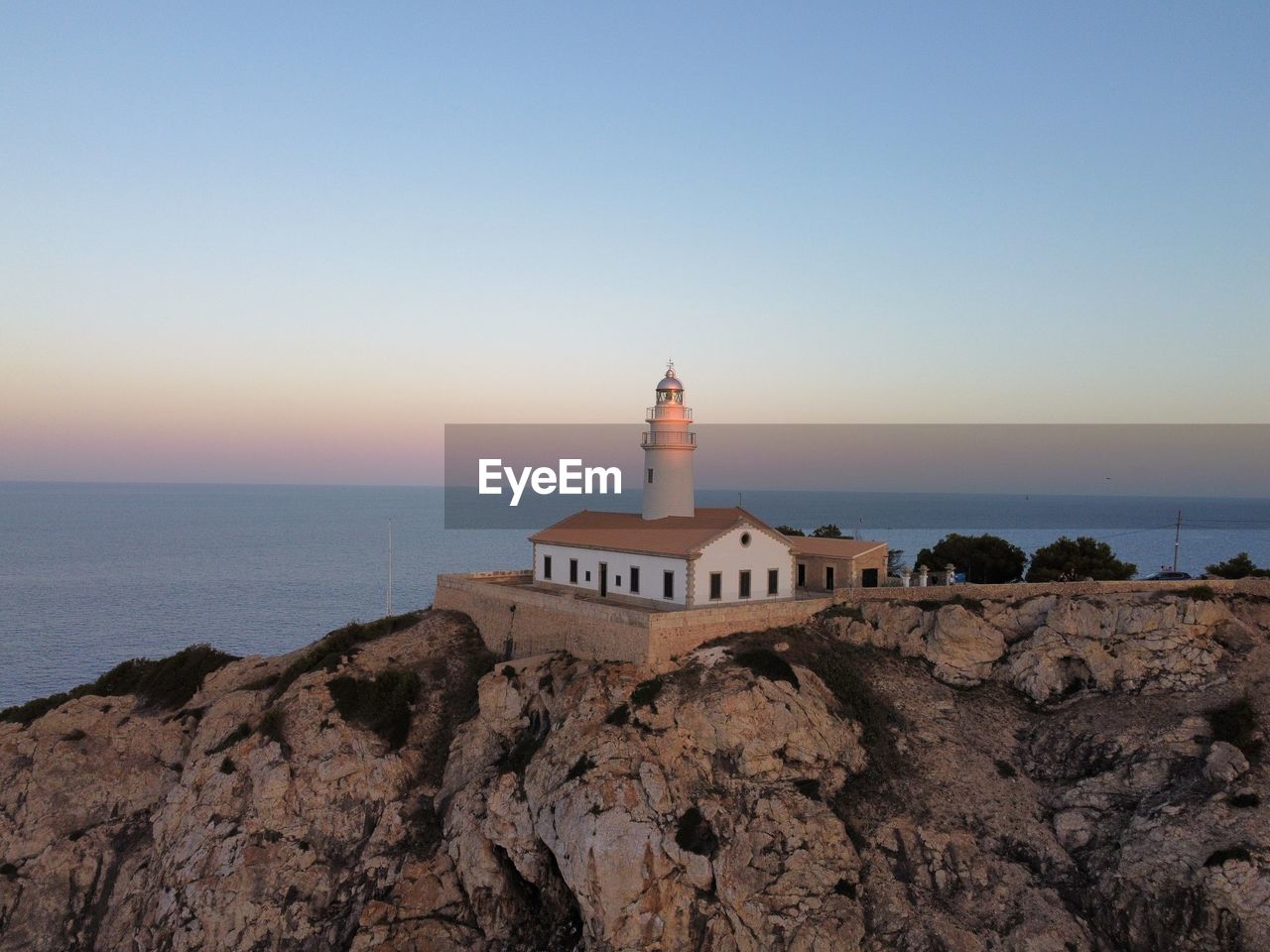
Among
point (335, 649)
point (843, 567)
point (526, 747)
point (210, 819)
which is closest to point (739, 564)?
point (843, 567)

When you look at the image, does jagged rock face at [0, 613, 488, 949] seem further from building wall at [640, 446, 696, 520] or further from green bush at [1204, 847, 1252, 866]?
green bush at [1204, 847, 1252, 866]

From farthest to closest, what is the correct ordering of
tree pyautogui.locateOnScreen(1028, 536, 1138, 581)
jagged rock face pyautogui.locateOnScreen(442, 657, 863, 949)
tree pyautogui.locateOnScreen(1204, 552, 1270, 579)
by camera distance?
tree pyautogui.locateOnScreen(1028, 536, 1138, 581)
tree pyautogui.locateOnScreen(1204, 552, 1270, 579)
jagged rock face pyautogui.locateOnScreen(442, 657, 863, 949)

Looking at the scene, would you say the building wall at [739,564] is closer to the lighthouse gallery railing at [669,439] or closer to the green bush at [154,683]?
the lighthouse gallery railing at [669,439]

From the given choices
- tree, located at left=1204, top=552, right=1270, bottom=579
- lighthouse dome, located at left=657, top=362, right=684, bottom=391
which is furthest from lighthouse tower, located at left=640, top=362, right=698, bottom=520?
tree, located at left=1204, top=552, right=1270, bottom=579

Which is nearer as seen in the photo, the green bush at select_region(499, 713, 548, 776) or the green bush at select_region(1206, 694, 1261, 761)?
the green bush at select_region(1206, 694, 1261, 761)

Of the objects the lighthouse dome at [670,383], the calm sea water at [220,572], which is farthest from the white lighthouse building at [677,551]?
the calm sea water at [220,572]
